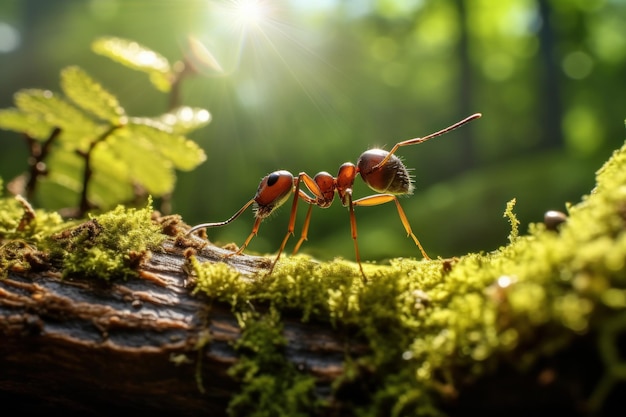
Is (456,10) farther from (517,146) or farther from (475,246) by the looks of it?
(475,246)

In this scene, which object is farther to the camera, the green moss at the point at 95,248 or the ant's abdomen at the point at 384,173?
the ant's abdomen at the point at 384,173

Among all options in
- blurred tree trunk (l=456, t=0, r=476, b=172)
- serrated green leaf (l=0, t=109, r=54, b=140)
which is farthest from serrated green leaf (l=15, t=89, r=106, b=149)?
blurred tree trunk (l=456, t=0, r=476, b=172)

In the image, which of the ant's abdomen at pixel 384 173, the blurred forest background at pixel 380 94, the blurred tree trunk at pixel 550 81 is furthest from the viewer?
the blurred tree trunk at pixel 550 81

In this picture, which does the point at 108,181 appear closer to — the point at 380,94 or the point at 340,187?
the point at 340,187

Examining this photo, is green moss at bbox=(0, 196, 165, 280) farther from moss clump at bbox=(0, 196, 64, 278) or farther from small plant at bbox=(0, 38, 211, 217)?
small plant at bbox=(0, 38, 211, 217)

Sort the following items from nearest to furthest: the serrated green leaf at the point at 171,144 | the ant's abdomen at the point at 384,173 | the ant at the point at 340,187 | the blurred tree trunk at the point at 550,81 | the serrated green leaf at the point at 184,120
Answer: the ant at the point at 340,187, the ant's abdomen at the point at 384,173, the serrated green leaf at the point at 171,144, the serrated green leaf at the point at 184,120, the blurred tree trunk at the point at 550,81

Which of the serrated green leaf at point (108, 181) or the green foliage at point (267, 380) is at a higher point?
the serrated green leaf at point (108, 181)

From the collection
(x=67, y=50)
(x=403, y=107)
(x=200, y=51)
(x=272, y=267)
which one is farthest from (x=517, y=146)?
(x=272, y=267)

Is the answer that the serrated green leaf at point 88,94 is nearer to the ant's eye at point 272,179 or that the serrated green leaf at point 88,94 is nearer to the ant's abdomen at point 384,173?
the ant's eye at point 272,179

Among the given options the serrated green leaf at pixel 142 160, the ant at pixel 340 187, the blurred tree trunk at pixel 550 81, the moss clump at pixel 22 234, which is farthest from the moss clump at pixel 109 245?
the blurred tree trunk at pixel 550 81
